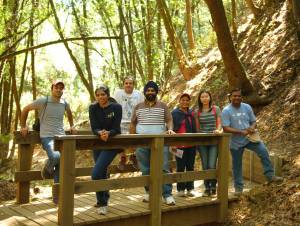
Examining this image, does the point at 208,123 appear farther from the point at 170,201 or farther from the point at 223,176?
the point at 170,201

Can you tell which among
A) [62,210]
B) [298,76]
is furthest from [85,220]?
[298,76]

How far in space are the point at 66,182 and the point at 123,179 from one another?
0.93 m

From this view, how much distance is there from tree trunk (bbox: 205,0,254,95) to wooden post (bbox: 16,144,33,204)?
592cm

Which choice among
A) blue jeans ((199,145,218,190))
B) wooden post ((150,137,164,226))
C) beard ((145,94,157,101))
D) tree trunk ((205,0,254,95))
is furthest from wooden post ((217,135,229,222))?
tree trunk ((205,0,254,95))

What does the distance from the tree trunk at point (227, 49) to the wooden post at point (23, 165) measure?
5921 millimetres

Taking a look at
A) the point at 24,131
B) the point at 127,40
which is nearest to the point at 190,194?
the point at 24,131

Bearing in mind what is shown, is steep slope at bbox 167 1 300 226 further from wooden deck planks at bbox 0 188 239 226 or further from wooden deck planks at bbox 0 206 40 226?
wooden deck planks at bbox 0 206 40 226

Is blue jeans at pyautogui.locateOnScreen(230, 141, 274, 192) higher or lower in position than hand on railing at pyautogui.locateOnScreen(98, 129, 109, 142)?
lower

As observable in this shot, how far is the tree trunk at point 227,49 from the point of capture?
33.8 feet

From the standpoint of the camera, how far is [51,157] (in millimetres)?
6406

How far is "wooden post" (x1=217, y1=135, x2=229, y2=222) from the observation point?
283 inches

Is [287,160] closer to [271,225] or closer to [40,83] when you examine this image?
[271,225]

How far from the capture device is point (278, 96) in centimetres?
1112

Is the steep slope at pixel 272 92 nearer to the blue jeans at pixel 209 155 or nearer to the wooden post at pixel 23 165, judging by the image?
the blue jeans at pixel 209 155
